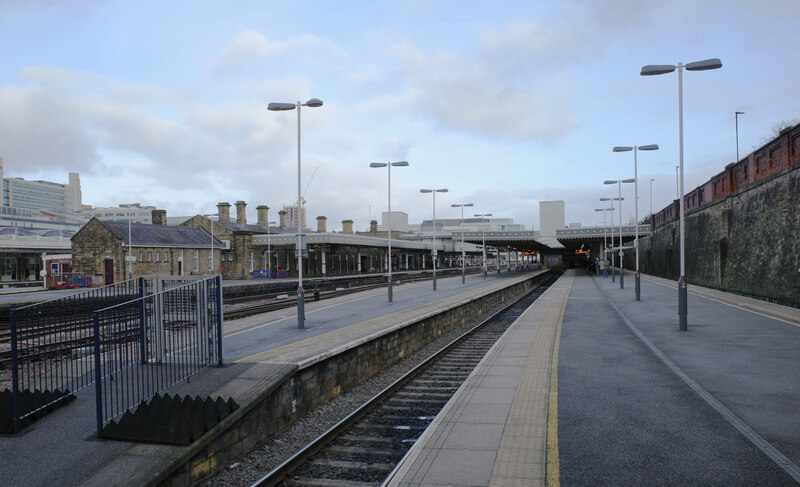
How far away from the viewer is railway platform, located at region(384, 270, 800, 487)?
6113 millimetres

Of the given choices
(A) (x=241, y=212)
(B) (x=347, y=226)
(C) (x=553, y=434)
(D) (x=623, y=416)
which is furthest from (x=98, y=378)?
(B) (x=347, y=226)

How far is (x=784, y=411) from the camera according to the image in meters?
8.01

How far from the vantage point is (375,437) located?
8.52 metres

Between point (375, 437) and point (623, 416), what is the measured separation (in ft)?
13.1

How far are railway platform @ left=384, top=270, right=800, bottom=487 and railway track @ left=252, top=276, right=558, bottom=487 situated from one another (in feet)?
2.63

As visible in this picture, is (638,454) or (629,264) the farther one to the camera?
(629,264)

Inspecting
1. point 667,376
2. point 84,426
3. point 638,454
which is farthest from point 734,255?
point 84,426

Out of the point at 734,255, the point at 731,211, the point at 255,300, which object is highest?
the point at 731,211

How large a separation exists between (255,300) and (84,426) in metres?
26.6

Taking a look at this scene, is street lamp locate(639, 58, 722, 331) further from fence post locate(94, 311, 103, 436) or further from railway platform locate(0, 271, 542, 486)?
fence post locate(94, 311, 103, 436)

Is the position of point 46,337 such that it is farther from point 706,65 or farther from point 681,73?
point 681,73

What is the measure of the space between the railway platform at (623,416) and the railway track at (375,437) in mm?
800

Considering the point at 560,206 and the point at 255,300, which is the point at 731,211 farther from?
the point at 255,300

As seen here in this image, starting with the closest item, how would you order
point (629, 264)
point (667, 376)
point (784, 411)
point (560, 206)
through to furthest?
point (784, 411), point (667, 376), point (560, 206), point (629, 264)
